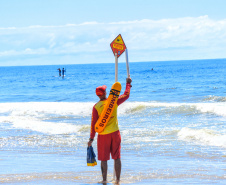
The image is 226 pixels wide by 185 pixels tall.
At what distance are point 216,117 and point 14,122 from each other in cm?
776

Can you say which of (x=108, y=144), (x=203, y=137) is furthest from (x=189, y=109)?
(x=108, y=144)

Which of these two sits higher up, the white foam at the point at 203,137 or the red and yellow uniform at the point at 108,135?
the red and yellow uniform at the point at 108,135

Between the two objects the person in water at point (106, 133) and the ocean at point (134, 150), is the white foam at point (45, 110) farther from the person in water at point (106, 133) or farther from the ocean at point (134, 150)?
the person in water at point (106, 133)

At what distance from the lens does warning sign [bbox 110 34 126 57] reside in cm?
644

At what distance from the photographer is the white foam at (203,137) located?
985 centimetres

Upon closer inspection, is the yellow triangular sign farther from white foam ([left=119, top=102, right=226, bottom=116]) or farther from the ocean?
white foam ([left=119, top=102, right=226, bottom=116])

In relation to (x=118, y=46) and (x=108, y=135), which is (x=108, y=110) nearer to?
(x=108, y=135)

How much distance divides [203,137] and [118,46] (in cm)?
511

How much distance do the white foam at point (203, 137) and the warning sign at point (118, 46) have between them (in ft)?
14.4

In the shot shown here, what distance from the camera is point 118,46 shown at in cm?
645

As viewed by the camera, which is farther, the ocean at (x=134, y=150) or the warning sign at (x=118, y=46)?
the ocean at (x=134, y=150)

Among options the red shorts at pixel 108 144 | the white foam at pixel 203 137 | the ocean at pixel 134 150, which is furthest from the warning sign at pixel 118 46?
the white foam at pixel 203 137

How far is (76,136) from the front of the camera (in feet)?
38.3

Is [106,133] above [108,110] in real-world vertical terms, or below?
below
